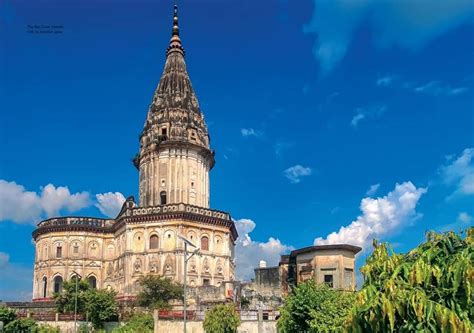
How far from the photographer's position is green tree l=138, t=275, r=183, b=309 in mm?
47344

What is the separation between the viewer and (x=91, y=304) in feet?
140

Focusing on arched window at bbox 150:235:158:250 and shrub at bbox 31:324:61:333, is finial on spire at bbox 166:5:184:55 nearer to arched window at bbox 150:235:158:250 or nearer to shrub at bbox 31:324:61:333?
arched window at bbox 150:235:158:250

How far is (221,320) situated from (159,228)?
65.4ft

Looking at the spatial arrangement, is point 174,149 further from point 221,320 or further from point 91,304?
point 221,320

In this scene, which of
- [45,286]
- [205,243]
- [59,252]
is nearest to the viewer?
[205,243]

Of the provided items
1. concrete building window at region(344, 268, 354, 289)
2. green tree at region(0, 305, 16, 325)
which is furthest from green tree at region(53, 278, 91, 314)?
concrete building window at region(344, 268, 354, 289)

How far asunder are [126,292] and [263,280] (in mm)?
13231

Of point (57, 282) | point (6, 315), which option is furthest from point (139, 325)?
point (57, 282)

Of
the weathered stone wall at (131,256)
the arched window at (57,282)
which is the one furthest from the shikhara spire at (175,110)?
the arched window at (57,282)

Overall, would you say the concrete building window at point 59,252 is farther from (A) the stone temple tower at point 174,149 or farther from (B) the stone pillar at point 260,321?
(B) the stone pillar at point 260,321

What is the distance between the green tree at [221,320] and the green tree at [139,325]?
386 centimetres

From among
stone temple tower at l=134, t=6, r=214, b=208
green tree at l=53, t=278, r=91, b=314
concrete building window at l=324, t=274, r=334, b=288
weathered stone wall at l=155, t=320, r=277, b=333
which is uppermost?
stone temple tower at l=134, t=6, r=214, b=208

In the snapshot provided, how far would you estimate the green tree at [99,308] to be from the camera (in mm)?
42656

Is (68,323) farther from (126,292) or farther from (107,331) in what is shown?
(126,292)
